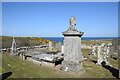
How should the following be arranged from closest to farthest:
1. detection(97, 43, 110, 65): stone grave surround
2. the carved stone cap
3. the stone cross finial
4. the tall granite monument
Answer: the carved stone cap, the tall granite monument, the stone cross finial, detection(97, 43, 110, 65): stone grave surround

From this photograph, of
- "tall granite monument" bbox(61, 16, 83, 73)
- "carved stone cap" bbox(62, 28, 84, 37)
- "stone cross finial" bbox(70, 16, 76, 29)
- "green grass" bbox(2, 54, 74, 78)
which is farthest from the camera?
"stone cross finial" bbox(70, 16, 76, 29)

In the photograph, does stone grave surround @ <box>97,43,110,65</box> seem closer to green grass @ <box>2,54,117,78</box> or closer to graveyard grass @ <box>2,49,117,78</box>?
graveyard grass @ <box>2,49,117,78</box>

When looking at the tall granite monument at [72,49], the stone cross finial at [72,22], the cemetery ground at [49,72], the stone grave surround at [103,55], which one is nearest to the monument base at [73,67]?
the tall granite monument at [72,49]

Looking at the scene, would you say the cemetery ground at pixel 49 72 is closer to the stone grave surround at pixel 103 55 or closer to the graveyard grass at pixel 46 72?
the graveyard grass at pixel 46 72

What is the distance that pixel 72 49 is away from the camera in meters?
9.68

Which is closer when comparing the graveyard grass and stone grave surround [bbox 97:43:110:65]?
the graveyard grass

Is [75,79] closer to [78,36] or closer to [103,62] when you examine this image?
[78,36]

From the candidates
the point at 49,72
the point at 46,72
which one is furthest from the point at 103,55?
the point at 46,72

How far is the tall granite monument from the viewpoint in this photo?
9.38 m

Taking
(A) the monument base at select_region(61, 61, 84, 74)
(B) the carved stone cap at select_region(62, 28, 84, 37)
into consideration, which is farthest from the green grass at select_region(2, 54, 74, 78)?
(B) the carved stone cap at select_region(62, 28, 84, 37)

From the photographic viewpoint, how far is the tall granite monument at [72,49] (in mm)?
9383

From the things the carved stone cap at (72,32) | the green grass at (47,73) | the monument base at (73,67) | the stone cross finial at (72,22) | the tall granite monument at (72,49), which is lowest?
the green grass at (47,73)

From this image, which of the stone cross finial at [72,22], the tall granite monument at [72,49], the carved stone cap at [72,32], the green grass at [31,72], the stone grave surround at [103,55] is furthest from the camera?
the stone grave surround at [103,55]

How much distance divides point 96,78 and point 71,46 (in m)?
3.22
